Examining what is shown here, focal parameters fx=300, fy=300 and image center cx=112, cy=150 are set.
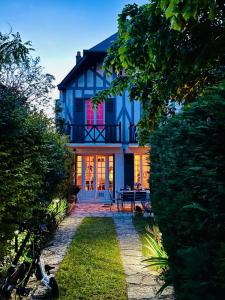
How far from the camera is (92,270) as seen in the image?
4637mm

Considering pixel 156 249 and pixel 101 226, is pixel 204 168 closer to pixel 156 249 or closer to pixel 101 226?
pixel 156 249

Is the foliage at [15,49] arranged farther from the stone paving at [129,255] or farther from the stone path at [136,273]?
the stone path at [136,273]

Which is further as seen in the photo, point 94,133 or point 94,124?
point 94,124

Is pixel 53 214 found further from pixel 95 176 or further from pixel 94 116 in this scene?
pixel 94 116

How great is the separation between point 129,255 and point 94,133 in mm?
9972

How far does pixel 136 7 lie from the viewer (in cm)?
382

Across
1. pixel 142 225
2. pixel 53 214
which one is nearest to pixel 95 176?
pixel 142 225

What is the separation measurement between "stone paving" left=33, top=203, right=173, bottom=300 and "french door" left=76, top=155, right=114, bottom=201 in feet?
18.8

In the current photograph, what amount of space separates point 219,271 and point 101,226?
7.15 m

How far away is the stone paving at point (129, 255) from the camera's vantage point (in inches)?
150

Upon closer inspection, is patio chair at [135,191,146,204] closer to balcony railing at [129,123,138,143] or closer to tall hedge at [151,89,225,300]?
balcony railing at [129,123,138,143]

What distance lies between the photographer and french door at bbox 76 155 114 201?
15.6 meters

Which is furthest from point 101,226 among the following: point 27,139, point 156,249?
point 27,139

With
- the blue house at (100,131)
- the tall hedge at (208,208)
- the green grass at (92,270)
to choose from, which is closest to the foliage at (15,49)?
the tall hedge at (208,208)
